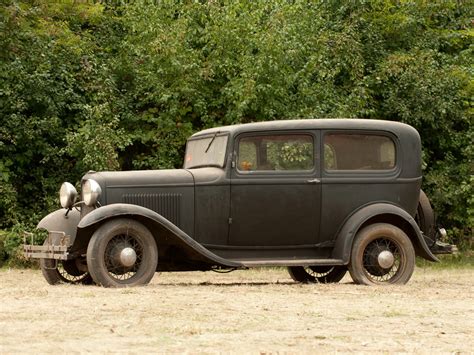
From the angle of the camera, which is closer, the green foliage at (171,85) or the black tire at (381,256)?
the black tire at (381,256)

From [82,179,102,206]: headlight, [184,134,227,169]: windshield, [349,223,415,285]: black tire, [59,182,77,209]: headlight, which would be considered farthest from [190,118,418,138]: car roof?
[59,182,77,209]: headlight

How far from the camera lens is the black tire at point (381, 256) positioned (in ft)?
43.5

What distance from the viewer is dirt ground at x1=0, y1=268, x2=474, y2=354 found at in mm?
7859

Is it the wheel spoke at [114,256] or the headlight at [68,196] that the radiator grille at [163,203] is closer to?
the wheel spoke at [114,256]

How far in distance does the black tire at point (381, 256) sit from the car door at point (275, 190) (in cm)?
54

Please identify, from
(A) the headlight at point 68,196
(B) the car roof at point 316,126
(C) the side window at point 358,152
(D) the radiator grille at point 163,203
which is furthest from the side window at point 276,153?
(A) the headlight at point 68,196

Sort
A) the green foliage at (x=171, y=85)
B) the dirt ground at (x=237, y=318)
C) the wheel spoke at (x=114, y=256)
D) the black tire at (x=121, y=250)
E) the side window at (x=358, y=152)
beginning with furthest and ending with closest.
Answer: the green foliage at (x=171, y=85), the side window at (x=358, y=152), the wheel spoke at (x=114, y=256), the black tire at (x=121, y=250), the dirt ground at (x=237, y=318)

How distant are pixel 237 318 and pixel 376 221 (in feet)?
14.6

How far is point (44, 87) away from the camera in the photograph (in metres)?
19.9

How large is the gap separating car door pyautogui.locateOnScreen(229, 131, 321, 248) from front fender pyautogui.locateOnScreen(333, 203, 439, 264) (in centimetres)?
33

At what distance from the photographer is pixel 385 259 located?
13297 millimetres

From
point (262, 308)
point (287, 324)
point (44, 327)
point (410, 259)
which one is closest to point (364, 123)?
point (410, 259)

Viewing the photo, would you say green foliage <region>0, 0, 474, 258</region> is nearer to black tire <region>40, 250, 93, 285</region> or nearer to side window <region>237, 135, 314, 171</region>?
black tire <region>40, 250, 93, 285</region>

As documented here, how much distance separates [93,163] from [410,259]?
7203 millimetres
